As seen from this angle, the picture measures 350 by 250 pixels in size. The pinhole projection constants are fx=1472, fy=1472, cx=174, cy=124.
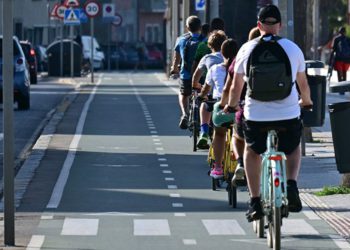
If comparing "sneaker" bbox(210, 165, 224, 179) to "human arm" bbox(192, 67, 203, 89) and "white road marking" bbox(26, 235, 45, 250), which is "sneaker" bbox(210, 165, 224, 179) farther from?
"white road marking" bbox(26, 235, 45, 250)

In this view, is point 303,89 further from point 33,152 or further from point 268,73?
point 33,152

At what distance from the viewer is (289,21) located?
19562 millimetres

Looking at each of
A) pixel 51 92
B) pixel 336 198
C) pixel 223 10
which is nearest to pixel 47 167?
pixel 336 198

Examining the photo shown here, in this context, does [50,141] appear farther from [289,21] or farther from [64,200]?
[64,200]

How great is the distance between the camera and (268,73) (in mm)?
10891

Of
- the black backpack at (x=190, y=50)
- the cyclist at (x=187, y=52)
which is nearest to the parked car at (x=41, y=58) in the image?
the cyclist at (x=187, y=52)

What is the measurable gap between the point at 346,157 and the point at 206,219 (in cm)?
143

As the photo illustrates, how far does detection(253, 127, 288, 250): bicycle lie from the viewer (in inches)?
420

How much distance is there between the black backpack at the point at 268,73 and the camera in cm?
1088

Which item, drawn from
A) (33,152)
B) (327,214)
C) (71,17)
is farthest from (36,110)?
(327,214)

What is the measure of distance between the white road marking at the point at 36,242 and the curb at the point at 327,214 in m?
2.44

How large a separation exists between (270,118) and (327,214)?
2749mm

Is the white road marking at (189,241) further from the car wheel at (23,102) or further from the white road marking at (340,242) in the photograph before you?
the car wheel at (23,102)

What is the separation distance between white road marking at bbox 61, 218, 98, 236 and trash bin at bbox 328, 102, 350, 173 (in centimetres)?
232
